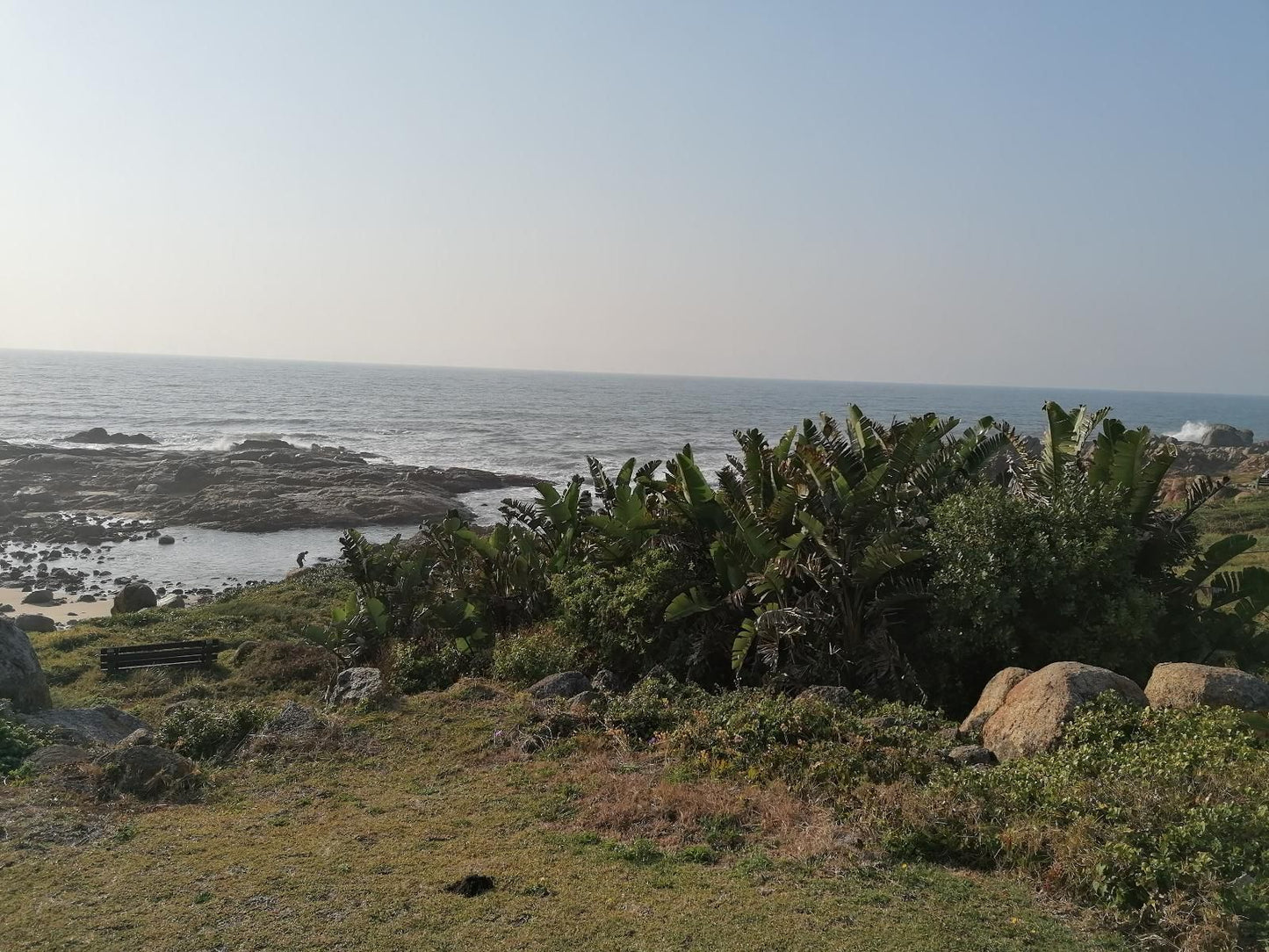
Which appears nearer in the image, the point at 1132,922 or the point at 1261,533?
the point at 1132,922

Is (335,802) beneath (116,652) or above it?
above

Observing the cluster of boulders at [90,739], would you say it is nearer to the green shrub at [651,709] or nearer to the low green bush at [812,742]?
the green shrub at [651,709]

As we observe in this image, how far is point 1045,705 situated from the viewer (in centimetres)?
874

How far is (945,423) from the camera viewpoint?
13.4 meters

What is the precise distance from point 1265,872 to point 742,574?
7.38 metres

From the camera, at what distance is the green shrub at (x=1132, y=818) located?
5.67 metres

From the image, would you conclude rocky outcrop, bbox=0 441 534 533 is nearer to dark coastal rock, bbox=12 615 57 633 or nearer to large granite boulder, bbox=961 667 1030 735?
dark coastal rock, bbox=12 615 57 633

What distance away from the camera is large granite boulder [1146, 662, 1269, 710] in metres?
8.60

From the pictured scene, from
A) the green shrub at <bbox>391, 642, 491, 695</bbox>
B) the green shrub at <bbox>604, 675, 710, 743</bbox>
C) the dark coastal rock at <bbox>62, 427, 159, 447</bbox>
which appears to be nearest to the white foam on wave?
the green shrub at <bbox>391, 642, 491, 695</bbox>

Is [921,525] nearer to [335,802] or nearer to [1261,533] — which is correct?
[335,802]

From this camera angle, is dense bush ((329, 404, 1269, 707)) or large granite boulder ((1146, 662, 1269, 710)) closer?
large granite boulder ((1146, 662, 1269, 710))

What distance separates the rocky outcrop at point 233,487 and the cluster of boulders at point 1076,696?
36035 mm

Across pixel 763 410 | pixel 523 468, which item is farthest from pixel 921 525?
pixel 763 410

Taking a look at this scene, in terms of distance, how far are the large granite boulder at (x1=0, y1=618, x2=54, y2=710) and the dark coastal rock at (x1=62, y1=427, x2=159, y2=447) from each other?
62.5m
